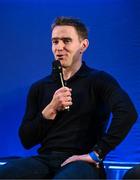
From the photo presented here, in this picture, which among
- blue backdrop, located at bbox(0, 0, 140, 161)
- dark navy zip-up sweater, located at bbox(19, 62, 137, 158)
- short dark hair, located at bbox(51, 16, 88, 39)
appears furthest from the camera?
blue backdrop, located at bbox(0, 0, 140, 161)

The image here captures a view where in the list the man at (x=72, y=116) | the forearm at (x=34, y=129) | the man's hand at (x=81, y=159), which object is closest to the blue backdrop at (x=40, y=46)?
the man at (x=72, y=116)

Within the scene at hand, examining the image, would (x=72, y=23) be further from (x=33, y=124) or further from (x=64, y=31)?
(x=33, y=124)

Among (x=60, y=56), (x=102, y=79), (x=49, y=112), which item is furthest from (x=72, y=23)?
(x=49, y=112)

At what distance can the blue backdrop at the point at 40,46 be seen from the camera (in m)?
2.47

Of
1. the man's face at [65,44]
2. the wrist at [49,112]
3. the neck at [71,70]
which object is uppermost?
the man's face at [65,44]

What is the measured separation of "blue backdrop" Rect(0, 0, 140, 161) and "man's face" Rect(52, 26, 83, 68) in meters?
0.51

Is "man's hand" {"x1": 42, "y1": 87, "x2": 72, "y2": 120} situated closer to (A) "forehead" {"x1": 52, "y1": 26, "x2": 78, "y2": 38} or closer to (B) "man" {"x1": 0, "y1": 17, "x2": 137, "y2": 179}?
(B) "man" {"x1": 0, "y1": 17, "x2": 137, "y2": 179}

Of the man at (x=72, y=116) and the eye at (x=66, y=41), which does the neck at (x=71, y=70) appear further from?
the eye at (x=66, y=41)

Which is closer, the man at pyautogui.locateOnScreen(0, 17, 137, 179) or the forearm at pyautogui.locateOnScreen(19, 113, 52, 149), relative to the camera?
the man at pyautogui.locateOnScreen(0, 17, 137, 179)

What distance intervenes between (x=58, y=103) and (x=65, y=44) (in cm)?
30

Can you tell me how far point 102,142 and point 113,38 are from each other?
86 centimetres

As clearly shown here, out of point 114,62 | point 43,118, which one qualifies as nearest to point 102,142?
point 43,118

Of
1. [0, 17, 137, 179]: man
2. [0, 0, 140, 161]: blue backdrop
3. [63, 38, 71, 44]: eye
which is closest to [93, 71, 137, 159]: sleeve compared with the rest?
[0, 17, 137, 179]: man

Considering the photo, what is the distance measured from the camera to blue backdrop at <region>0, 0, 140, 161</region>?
247 cm
